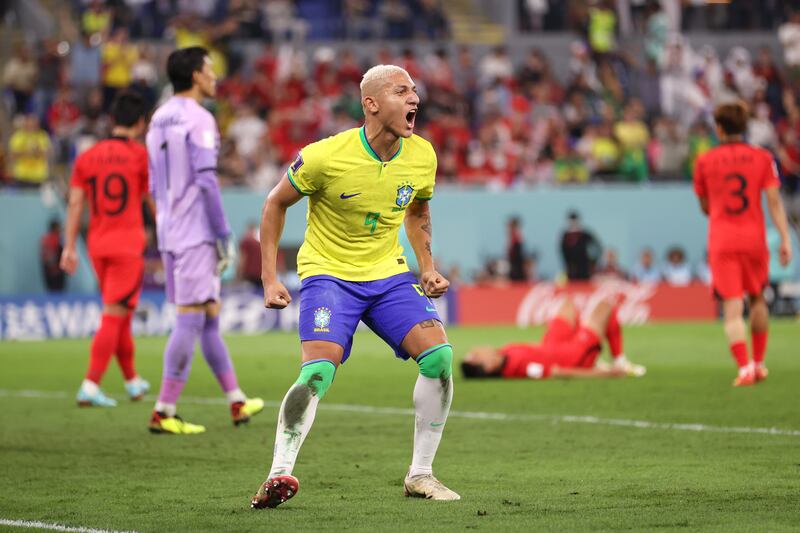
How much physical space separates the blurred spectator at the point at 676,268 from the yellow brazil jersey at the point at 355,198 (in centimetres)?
2107

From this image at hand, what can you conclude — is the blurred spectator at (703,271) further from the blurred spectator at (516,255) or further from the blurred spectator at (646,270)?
the blurred spectator at (516,255)

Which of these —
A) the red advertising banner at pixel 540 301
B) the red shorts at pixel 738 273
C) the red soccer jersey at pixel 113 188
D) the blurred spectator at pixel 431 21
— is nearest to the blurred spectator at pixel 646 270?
the red advertising banner at pixel 540 301

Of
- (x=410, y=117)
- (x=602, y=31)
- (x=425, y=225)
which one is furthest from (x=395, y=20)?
(x=410, y=117)

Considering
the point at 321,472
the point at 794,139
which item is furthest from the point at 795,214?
the point at 321,472

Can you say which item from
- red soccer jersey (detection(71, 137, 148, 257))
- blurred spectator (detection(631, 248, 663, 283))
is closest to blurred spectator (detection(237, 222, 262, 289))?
blurred spectator (detection(631, 248, 663, 283))

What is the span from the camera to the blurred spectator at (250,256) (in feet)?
84.7

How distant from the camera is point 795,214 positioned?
92.5 feet

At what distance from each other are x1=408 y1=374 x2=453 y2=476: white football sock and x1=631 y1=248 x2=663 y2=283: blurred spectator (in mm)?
20802

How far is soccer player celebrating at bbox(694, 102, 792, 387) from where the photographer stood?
42.4 feet

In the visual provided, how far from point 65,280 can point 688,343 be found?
451 inches

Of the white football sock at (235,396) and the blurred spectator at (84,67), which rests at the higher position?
the blurred spectator at (84,67)

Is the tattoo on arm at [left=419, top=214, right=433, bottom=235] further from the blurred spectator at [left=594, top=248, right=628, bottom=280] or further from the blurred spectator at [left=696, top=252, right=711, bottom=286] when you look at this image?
the blurred spectator at [left=696, top=252, right=711, bottom=286]

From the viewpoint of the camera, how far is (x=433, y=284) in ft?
23.0

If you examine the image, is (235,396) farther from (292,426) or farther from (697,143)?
(697,143)
